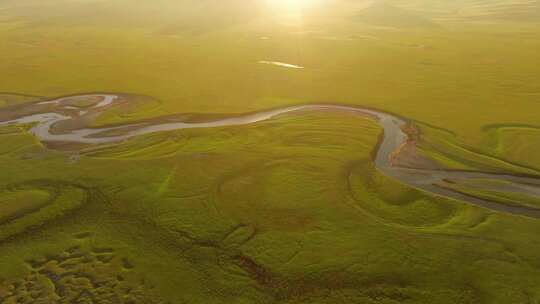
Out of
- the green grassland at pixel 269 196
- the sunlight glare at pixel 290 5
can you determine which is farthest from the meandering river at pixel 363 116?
the sunlight glare at pixel 290 5

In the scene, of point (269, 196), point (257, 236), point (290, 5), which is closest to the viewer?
point (257, 236)

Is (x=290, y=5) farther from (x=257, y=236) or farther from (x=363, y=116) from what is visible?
(x=257, y=236)

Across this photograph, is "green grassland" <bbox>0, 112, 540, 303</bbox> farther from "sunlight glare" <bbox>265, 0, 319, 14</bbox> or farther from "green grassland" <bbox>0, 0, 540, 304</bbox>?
"sunlight glare" <bbox>265, 0, 319, 14</bbox>

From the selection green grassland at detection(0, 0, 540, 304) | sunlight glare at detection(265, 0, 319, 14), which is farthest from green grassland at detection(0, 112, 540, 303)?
sunlight glare at detection(265, 0, 319, 14)

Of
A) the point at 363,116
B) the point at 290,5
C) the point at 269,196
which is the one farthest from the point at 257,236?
the point at 290,5

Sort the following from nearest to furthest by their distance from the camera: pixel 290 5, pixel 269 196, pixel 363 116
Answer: pixel 269 196 < pixel 363 116 < pixel 290 5

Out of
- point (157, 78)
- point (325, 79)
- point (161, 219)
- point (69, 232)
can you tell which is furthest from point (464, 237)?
point (157, 78)

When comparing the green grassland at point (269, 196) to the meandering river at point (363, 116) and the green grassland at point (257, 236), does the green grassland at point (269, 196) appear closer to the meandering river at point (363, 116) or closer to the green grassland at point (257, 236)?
the green grassland at point (257, 236)

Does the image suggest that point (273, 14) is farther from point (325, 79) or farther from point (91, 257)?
point (91, 257)
